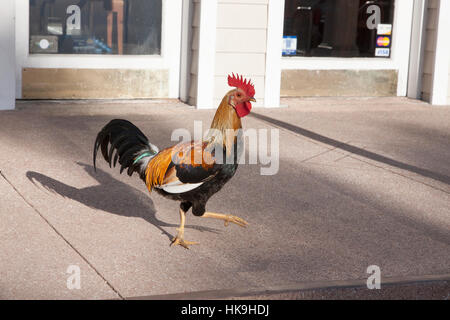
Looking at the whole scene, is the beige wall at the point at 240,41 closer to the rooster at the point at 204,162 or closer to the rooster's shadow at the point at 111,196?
the rooster's shadow at the point at 111,196

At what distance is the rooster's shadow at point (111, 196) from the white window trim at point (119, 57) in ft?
10.3

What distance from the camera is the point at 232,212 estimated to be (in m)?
5.91

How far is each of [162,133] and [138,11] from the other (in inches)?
93.6

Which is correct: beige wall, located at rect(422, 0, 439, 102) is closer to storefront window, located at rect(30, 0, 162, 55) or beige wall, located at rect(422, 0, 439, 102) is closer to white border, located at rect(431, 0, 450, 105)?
white border, located at rect(431, 0, 450, 105)

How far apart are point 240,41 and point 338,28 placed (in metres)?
1.87

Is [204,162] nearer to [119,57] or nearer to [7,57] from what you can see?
[7,57]

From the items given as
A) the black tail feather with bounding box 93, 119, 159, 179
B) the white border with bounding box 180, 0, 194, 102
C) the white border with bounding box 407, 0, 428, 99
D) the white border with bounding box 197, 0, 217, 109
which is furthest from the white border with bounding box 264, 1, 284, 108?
the black tail feather with bounding box 93, 119, 159, 179

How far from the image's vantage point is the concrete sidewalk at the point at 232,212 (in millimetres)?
4574

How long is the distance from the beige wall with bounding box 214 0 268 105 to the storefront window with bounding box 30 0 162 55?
87 centimetres

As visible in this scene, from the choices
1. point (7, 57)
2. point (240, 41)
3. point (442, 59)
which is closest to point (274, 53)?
point (240, 41)

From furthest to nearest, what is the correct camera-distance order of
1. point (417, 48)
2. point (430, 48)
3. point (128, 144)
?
1. point (417, 48)
2. point (430, 48)
3. point (128, 144)

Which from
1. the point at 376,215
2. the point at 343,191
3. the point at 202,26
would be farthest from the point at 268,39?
the point at 376,215

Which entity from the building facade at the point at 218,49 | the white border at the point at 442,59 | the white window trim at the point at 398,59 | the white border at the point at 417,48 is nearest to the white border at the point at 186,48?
the building facade at the point at 218,49

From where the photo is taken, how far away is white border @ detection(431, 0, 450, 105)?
10.8m
